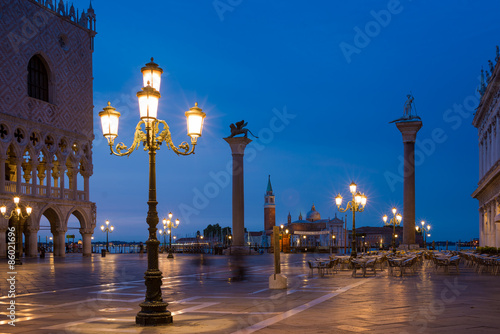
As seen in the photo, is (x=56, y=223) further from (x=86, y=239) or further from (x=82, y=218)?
(x=86, y=239)

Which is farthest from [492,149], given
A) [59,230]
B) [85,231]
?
[59,230]

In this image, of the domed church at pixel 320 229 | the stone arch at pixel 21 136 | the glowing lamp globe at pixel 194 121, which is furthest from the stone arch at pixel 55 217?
the domed church at pixel 320 229

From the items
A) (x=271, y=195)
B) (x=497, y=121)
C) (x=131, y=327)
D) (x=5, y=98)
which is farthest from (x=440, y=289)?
(x=271, y=195)

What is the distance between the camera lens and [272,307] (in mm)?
11195

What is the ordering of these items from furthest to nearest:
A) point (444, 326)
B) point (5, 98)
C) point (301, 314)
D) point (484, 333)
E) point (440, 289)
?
point (5, 98), point (440, 289), point (301, 314), point (444, 326), point (484, 333)

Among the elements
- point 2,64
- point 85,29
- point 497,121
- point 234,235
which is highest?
point 85,29

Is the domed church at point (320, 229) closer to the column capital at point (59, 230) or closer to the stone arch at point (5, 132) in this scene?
the column capital at point (59, 230)

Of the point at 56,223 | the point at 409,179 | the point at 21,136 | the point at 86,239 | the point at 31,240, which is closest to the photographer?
the point at 409,179

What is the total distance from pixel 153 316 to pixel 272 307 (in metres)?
3.00

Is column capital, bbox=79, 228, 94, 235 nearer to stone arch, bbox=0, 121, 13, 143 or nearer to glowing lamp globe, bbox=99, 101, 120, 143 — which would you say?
stone arch, bbox=0, 121, 13, 143

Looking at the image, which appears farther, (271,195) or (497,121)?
(271,195)

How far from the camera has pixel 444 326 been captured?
857 centimetres

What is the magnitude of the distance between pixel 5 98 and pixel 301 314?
3537 cm

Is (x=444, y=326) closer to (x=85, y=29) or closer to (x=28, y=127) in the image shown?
(x=28, y=127)
